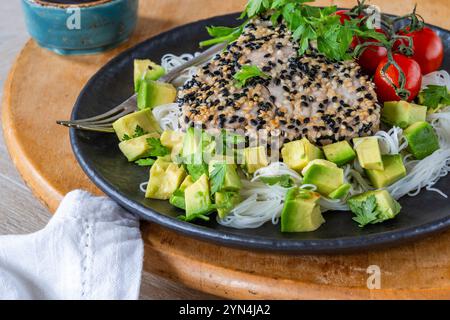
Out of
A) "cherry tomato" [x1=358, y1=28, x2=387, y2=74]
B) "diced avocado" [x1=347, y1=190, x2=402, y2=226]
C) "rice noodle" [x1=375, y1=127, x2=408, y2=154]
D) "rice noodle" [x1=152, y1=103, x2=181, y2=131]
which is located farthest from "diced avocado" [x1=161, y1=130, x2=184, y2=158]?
"cherry tomato" [x1=358, y1=28, x2=387, y2=74]

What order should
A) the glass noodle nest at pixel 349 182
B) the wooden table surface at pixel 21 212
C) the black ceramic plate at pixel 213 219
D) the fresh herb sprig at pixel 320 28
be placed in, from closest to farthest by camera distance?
the black ceramic plate at pixel 213 219 < the glass noodle nest at pixel 349 182 < the wooden table surface at pixel 21 212 < the fresh herb sprig at pixel 320 28

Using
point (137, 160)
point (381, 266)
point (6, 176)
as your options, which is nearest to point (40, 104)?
point (6, 176)

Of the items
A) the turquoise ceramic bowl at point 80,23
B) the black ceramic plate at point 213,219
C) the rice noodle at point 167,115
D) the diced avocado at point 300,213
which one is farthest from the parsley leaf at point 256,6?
the diced avocado at point 300,213

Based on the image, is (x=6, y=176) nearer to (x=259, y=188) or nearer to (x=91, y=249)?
(x=91, y=249)

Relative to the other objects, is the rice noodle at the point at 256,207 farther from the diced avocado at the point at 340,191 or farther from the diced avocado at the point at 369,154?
the diced avocado at the point at 369,154

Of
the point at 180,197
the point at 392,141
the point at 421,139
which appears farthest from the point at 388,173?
the point at 180,197
